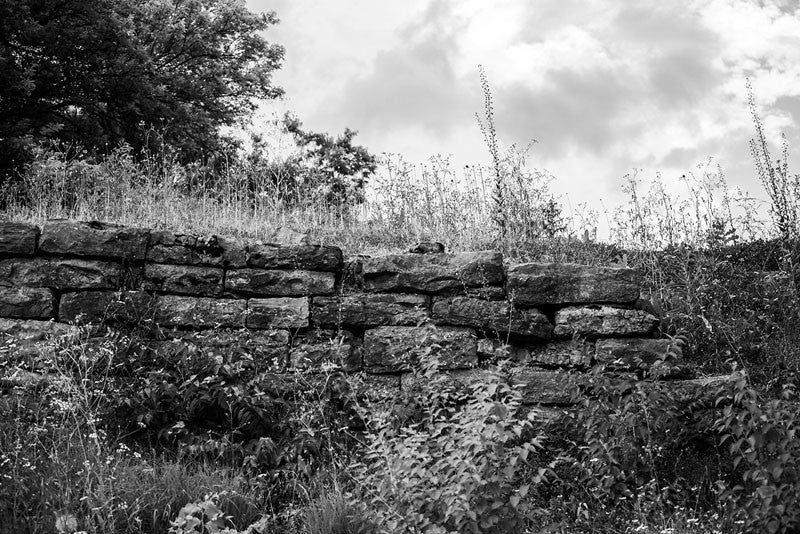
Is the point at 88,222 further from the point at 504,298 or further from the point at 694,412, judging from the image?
the point at 694,412

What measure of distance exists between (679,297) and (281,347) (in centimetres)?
368

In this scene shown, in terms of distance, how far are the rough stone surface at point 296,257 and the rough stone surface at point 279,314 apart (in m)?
0.30

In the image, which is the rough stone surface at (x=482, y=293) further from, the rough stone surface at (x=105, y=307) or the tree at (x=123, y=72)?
the tree at (x=123, y=72)

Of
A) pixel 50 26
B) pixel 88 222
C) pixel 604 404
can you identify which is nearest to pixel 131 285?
pixel 88 222

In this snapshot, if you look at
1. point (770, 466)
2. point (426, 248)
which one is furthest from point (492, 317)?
point (770, 466)

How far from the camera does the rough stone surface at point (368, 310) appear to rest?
18.3 feet

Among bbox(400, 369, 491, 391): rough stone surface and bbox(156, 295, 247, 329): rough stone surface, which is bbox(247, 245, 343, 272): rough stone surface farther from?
bbox(400, 369, 491, 391): rough stone surface

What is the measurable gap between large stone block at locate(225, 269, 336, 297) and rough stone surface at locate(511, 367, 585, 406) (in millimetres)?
1692

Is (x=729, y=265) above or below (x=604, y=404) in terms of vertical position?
above

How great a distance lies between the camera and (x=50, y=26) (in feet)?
41.5

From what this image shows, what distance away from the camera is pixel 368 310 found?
5609mm

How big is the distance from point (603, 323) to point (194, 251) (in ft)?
11.0

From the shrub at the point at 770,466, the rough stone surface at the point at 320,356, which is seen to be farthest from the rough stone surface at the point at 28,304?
the shrub at the point at 770,466

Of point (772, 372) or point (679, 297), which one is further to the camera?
point (679, 297)
